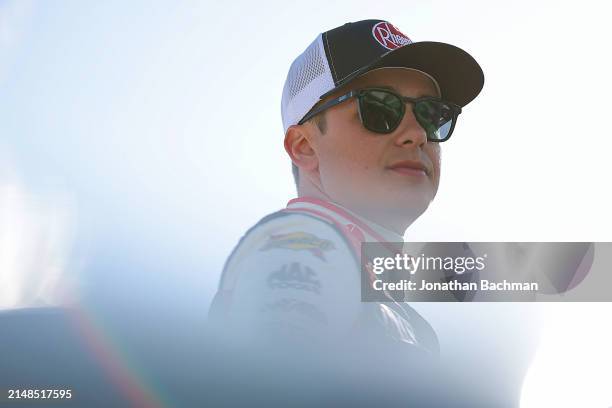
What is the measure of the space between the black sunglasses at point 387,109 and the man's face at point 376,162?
0.03 meters

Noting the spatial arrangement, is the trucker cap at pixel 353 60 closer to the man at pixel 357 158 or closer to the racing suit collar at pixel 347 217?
the man at pixel 357 158

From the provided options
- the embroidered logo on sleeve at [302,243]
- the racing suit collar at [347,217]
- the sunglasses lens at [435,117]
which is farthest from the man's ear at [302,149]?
the embroidered logo on sleeve at [302,243]

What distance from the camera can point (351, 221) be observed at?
288cm

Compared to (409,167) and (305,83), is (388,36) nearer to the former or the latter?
(305,83)

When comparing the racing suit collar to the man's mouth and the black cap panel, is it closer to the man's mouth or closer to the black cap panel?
the man's mouth

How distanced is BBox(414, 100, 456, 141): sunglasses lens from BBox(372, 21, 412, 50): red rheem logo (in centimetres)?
33

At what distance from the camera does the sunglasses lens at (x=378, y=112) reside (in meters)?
2.87

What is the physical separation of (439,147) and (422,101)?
0.97 ft

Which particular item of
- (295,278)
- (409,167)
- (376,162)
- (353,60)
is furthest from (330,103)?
(295,278)

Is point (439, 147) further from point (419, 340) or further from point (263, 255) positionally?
point (263, 255)

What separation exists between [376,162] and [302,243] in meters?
0.80

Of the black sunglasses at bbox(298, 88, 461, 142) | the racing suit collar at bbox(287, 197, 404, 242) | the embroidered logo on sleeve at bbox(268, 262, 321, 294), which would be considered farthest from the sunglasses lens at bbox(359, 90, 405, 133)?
the embroidered logo on sleeve at bbox(268, 262, 321, 294)

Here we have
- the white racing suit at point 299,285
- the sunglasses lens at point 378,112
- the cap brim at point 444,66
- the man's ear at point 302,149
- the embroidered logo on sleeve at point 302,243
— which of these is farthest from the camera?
the man's ear at point 302,149

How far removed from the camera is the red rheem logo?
10.00ft
